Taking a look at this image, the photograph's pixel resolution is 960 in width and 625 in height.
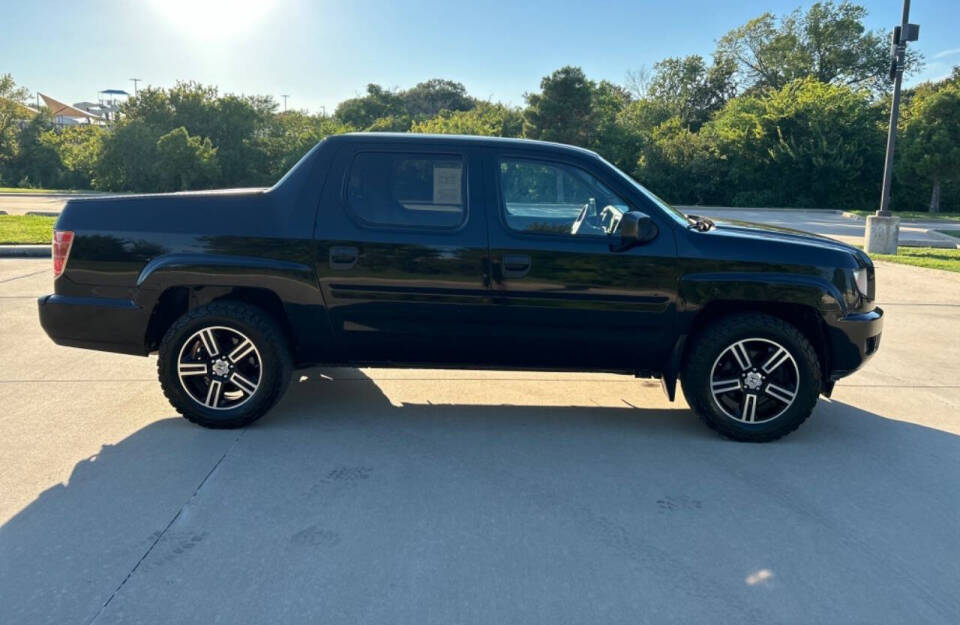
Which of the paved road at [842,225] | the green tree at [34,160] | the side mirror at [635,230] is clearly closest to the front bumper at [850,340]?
the side mirror at [635,230]

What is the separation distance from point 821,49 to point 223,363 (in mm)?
57043

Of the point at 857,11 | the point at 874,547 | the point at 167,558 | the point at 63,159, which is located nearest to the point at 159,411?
the point at 167,558

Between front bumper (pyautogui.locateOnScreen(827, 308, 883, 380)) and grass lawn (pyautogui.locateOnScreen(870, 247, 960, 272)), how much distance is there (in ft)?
33.1

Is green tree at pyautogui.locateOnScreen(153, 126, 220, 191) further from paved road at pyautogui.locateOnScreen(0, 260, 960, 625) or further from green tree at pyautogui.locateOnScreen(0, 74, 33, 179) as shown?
paved road at pyautogui.locateOnScreen(0, 260, 960, 625)

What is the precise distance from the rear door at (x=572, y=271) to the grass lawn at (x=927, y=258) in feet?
36.2

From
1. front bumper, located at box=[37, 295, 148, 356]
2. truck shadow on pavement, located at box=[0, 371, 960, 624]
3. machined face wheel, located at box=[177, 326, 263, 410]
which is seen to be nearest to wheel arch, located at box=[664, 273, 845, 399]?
truck shadow on pavement, located at box=[0, 371, 960, 624]

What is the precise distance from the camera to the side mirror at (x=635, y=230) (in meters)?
4.32

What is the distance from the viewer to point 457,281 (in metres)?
4.50

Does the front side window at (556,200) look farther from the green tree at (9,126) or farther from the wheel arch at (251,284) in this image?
the green tree at (9,126)

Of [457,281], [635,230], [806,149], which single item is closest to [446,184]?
[457,281]

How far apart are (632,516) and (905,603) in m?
1.17

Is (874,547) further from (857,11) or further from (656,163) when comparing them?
(857,11)

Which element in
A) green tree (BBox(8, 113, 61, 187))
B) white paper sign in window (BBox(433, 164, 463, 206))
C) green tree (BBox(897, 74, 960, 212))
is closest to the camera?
white paper sign in window (BBox(433, 164, 463, 206))

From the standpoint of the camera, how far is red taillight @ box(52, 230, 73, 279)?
4.58 meters
